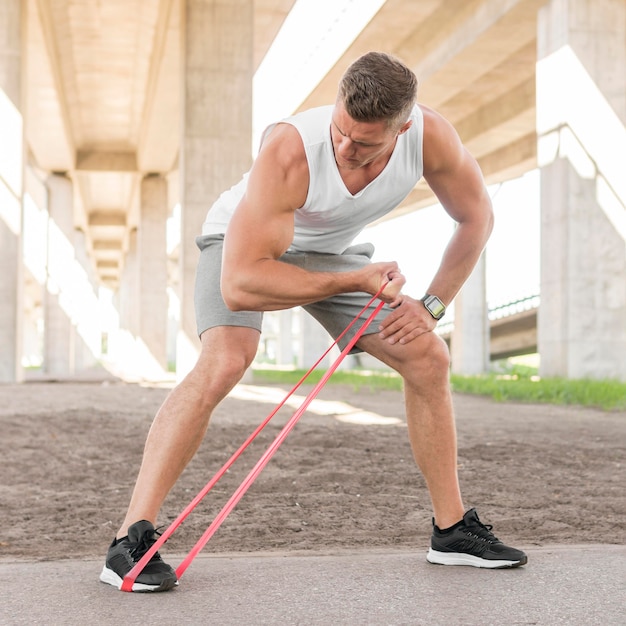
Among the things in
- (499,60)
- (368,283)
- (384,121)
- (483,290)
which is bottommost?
(368,283)

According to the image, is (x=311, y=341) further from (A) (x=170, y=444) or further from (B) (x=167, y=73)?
(A) (x=170, y=444)

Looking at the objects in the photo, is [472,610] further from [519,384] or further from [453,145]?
[519,384]

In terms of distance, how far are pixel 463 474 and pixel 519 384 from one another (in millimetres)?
9361

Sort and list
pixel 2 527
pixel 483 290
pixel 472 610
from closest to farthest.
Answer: pixel 472 610 → pixel 2 527 → pixel 483 290

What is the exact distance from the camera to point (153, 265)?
3541 centimetres

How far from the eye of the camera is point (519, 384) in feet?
49.4

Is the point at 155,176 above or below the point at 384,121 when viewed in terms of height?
above

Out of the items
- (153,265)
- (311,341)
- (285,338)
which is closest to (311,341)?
(311,341)

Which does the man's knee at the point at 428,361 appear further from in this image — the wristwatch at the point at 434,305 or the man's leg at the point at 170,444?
the man's leg at the point at 170,444

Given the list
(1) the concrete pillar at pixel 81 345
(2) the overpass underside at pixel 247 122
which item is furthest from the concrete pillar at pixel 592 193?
(1) the concrete pillar at pixel 81 345

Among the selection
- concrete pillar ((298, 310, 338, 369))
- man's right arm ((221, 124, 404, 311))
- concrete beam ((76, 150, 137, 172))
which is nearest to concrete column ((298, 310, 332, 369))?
concrete pillar ((298, 310, 338, 369))

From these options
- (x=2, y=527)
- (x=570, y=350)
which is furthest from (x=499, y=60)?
(x=2, y=527)

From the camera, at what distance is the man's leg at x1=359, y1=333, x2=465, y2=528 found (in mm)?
3293

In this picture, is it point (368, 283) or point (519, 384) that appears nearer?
point (368, 283)
